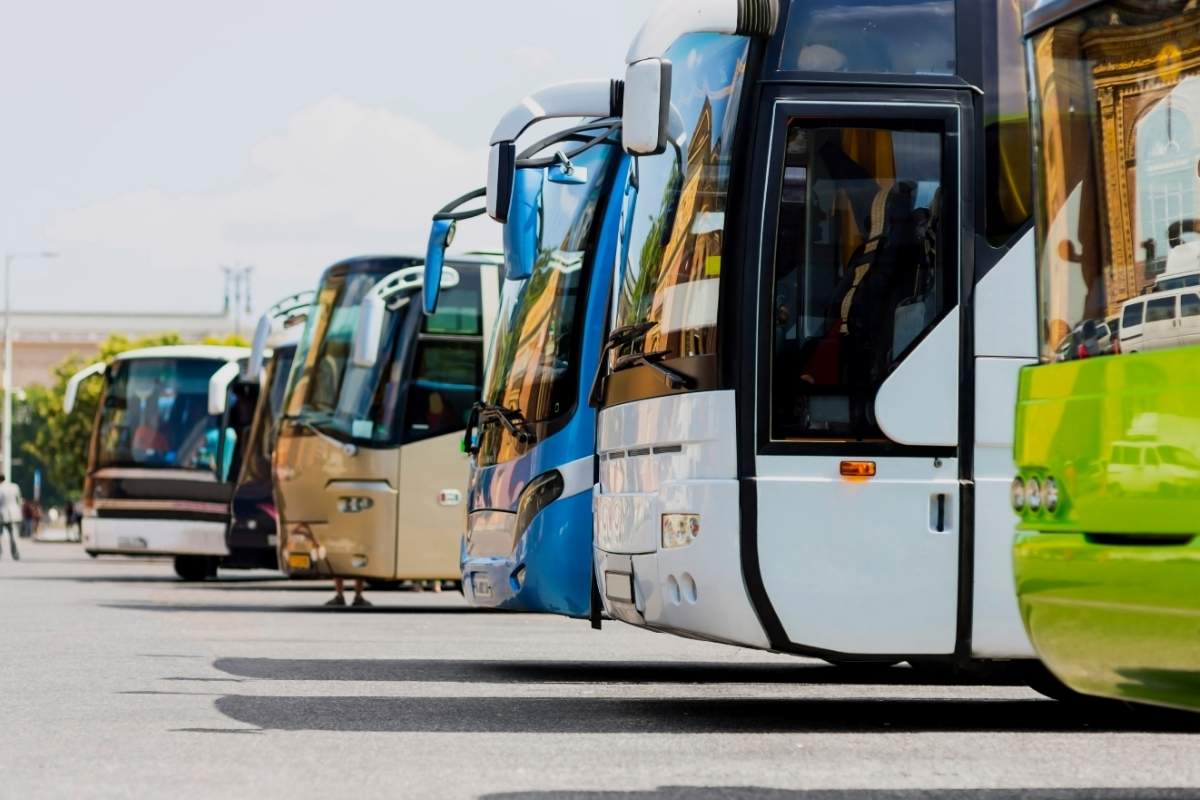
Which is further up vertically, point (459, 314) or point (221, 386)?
point (459, 314)

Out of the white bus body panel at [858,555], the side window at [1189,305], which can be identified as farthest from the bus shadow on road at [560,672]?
the side window at [1189,305]

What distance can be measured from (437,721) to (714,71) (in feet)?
9.66

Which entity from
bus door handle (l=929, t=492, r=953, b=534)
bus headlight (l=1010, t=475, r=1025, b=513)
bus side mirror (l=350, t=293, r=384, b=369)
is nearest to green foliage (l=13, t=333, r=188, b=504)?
bus side mirror (l=350, t=293, r=384, b=369)

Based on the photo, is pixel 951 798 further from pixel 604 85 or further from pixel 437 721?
pixel 604 85

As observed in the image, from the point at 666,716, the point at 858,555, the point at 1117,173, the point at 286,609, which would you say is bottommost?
the point at 286,609

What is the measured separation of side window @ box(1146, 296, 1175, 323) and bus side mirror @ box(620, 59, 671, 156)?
2.70 m

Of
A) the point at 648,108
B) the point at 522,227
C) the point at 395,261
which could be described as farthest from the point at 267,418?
the point at 648,108

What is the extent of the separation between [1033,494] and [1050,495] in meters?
0.12

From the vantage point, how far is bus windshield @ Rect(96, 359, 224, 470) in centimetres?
3025

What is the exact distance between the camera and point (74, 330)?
14125 cm

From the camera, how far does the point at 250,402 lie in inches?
1062

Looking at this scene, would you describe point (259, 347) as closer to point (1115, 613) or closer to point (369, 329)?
point (369, 329)

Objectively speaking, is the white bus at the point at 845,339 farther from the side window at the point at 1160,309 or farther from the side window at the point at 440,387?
the side window at the point at 440,387

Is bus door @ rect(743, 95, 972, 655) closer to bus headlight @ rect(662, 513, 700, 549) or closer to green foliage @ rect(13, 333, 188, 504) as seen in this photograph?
bus headlight @ rect(662, 513, 700, 549)
